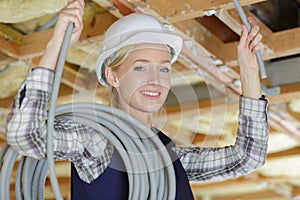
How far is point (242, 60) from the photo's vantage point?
1855 millimetres

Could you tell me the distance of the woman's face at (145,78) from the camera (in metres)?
1.64

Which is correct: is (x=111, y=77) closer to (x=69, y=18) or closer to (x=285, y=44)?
(x=69, y=18)

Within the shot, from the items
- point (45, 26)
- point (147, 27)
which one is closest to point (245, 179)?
point (45, 26)

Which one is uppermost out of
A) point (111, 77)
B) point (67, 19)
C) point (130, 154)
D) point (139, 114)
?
point (67, 19)

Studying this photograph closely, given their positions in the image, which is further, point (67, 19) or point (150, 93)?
point (150, 93)

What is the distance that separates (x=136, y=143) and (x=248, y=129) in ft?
1.29

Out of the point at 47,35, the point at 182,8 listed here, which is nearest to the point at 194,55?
the point at 182,8

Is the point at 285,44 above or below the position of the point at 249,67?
above

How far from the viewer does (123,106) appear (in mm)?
1728

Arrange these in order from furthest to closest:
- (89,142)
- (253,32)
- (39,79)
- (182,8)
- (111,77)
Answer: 1. (182,8)
2. (253,32)
3. (111,77)
4. (89,142)
5. (39,79)

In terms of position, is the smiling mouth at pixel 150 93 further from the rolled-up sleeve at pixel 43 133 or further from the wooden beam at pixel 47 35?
the wooden beam at pixel 47 35

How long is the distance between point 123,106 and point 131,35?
205mm

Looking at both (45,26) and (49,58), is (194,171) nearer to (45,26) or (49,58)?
(49,58)

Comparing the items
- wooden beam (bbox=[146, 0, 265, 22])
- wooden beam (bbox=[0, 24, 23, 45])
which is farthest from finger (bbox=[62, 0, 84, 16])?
wooden beam (bbox=[0, 24, 23, 45])
